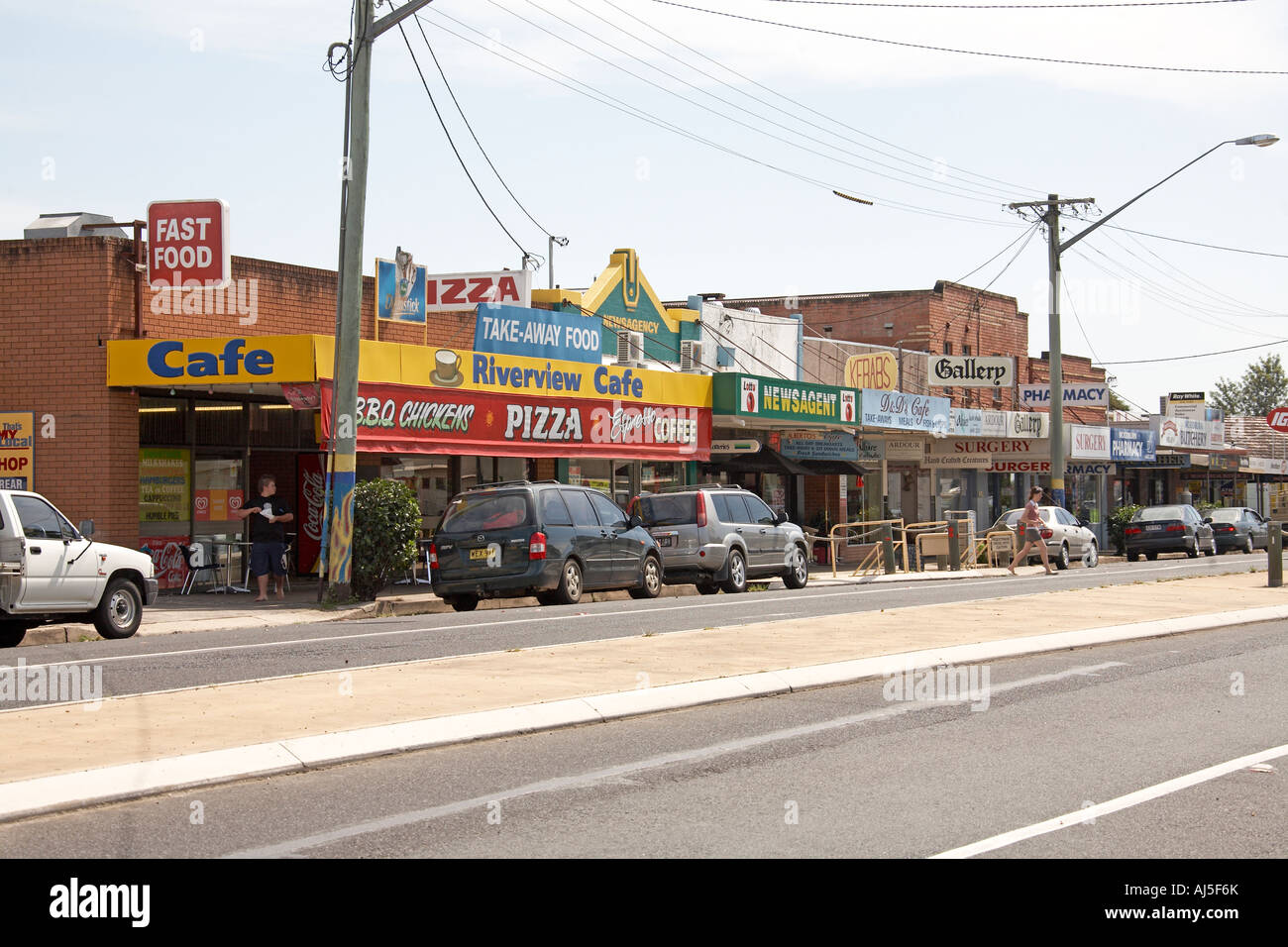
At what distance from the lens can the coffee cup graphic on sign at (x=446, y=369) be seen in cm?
2406

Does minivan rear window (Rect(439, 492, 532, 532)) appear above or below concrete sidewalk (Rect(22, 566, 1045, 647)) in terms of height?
above

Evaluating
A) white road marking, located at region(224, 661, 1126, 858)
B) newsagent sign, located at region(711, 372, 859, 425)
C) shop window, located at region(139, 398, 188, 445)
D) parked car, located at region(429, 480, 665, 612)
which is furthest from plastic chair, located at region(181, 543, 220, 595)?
white road marking, located at region(224, 661, 1126, 858)

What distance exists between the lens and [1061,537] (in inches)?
1399

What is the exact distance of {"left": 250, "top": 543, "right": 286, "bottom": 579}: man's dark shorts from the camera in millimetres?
20891

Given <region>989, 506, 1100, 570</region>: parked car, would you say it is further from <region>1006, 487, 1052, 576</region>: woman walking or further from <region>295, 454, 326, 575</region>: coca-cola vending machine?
<region>295, 454, 326, 575</region>: coca-cola vending machine

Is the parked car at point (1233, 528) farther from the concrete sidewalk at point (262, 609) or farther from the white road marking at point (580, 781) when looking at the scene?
the white road marking at point (580, 781)

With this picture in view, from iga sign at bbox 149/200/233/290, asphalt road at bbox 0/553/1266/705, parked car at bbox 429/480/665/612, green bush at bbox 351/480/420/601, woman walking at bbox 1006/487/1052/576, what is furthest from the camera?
woman walking at bbox 1006/487/1052/576

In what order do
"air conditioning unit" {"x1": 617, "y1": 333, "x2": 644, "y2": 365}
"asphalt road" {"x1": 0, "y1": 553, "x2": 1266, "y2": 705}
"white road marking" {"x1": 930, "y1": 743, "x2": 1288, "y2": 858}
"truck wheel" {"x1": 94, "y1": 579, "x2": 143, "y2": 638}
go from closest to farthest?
1. "white road marking" {"x1": 930, "y1": 743, "x2": 1288, "y2": 858}
2. "asphalt road" {"x1": 0, "y1": 553, "x2": 1266, "y2": 705}
3. "truck wheel" {"x1": 94, "y1": 579, "x2": 143, "y2": 638}
4. "air conditioning unit" {"x1": 617, "y1": 333, "x2": 644, "y2": 365}

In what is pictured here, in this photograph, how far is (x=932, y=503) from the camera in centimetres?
4459

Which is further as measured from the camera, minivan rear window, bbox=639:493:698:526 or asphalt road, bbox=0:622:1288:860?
minivan rear window, bbox=639:493:698:526

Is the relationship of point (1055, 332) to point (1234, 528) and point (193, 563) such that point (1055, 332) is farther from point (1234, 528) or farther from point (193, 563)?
point (193, 563)

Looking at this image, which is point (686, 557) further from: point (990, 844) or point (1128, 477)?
point (1128, 477)

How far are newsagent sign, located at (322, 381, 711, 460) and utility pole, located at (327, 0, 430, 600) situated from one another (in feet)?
3.97

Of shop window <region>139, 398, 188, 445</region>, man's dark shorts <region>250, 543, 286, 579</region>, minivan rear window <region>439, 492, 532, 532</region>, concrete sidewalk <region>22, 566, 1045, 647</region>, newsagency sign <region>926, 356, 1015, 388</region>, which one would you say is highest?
newsagency sign <region>926, 356, 1015, 388</region>
